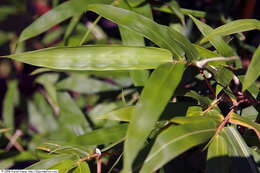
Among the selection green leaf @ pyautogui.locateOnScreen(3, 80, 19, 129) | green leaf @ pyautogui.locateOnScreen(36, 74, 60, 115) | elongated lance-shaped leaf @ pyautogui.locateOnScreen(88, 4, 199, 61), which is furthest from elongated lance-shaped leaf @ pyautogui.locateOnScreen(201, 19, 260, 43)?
green leaf @ pyautogui.locateOnScreen(3, 80, 19, 129)

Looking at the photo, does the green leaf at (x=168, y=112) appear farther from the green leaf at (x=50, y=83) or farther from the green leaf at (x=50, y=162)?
the green leaf at (x=50, y=83)

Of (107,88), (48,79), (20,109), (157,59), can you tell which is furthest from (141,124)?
(20,109)

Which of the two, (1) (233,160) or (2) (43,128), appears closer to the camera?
(1) (233,160)

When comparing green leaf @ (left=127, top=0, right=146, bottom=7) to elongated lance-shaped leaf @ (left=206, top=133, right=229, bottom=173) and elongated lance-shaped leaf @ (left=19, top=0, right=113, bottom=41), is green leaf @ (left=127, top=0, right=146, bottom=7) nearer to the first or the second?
elongated lance-shaped leaf @ (left=19, top=0, right=113, bottom=41)

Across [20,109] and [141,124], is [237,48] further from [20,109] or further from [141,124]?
[20,109]

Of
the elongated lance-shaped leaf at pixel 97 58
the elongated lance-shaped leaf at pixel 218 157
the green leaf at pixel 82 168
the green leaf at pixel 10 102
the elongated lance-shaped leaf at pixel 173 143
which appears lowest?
the green leaf at pixel 10 102

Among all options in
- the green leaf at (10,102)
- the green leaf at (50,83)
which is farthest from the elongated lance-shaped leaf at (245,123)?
the green leaf at (10,102)
